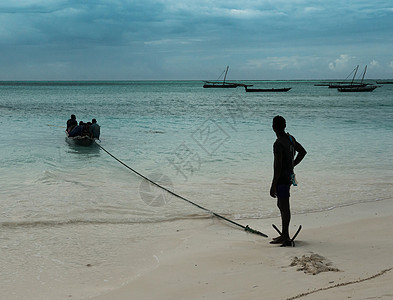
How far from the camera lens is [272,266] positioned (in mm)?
3900

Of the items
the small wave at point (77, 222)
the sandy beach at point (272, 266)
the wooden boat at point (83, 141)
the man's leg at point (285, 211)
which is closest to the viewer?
the sandy beach at point (272, 266)

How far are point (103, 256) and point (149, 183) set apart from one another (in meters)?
4.13

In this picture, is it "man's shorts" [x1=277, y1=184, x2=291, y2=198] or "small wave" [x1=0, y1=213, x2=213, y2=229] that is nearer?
"man's shorts" [x1=277, y1=184, x2=291, y2=198]

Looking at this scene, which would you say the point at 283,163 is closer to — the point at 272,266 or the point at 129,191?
the point at 272,266

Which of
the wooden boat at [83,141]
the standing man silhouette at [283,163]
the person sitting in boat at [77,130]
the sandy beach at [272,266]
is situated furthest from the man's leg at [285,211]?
the person sitting in boat at [77,130]

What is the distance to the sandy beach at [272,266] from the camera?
3242mm

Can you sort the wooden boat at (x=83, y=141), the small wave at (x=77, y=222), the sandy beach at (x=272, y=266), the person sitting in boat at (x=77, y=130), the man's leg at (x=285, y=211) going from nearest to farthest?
the sandy beach at (x=272, y=266), the man's leg at (x=285, y=211), the small wave at (x=77, y=222), the wooden boat at (x=83, y=141), the person sitting in boat at (x=77, y=130)

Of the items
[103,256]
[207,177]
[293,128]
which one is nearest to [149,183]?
[207,177]

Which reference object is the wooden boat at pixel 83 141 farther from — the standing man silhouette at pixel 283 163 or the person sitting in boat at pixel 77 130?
the standing man silhouette at pixel 283 163

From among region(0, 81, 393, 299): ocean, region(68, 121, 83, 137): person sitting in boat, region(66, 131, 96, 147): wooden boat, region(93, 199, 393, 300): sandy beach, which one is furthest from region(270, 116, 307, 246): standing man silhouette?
region(68, 121, 83, 137): person sitting in boat

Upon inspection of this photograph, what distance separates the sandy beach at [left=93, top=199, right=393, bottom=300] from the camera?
3.24m

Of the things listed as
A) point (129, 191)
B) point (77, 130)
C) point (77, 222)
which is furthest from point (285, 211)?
point (77, 130)

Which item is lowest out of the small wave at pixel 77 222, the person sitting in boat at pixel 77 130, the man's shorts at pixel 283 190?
the small wave at pixel 77 222

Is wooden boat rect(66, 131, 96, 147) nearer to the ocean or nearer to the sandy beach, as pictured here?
the ocean
